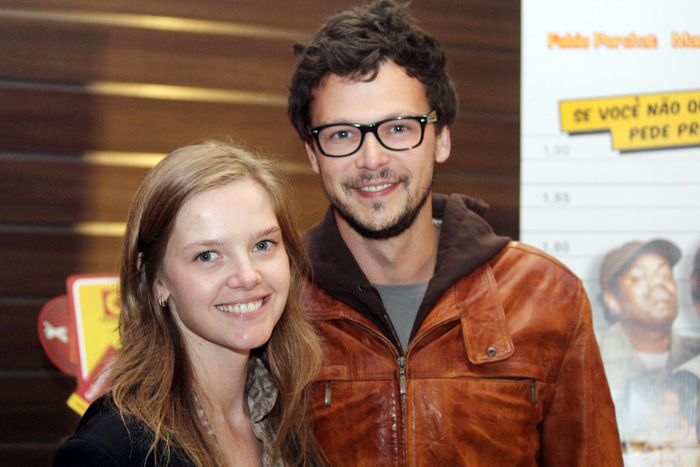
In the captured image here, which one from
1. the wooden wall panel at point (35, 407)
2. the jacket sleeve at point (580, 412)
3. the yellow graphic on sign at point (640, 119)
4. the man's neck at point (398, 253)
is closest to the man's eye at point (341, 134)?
the man's neck at point (398, 253)

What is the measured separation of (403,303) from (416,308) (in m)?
0.04

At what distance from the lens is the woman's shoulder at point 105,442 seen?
3.79 ft

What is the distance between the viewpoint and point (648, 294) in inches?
104

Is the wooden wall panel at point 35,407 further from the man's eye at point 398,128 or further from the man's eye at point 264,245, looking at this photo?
the man's eye at point 398,128

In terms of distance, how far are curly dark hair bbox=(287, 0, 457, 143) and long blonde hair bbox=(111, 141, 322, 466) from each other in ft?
1.39

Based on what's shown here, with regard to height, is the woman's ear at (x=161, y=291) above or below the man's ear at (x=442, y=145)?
below

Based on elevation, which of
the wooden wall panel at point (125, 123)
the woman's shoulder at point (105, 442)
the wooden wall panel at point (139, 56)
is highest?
the wooden wall panel at point (139, 56)

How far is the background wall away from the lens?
8.02 feet

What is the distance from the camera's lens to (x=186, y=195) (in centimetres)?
135

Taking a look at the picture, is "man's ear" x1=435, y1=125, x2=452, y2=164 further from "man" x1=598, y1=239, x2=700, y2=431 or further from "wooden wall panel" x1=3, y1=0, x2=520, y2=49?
"man" x1=598, y1=239, x2=700, y2=431

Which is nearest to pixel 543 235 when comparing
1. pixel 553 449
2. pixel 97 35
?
pixel 553 449

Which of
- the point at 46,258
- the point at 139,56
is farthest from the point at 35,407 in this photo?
the point at 139,56

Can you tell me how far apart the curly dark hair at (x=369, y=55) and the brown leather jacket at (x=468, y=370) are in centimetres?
45

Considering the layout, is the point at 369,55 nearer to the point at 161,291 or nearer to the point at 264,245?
the point at 264,245
